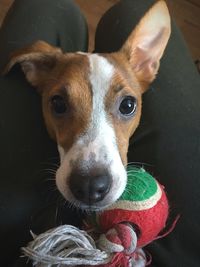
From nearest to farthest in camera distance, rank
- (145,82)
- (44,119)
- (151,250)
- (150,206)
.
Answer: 1. (150,206)
2. (151,250)
3. (44,119)
4. (145,82)

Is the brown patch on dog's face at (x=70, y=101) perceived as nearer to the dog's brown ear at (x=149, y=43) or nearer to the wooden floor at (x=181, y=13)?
the dog's brown ear at (x=149, y=43)

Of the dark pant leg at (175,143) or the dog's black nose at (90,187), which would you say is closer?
the dog's black nose at (90,187)

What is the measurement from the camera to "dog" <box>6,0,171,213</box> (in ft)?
3.60

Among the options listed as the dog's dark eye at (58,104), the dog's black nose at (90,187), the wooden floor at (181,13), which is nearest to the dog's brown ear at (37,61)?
the dog's dark eye at (58,104)

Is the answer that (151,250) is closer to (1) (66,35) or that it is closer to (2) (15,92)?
(2) (15,92)

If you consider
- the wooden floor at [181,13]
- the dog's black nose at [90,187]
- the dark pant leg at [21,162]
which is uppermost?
the dog's black nose at [90,187]

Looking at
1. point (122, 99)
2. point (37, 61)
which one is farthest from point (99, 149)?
point (37, 61)

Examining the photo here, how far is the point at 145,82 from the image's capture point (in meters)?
1.48

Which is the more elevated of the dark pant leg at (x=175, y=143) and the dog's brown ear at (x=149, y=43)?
the dog's brown ear at (x=149, y=43)

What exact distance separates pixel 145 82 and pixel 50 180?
48 centimetres

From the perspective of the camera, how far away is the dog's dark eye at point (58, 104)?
4.16 feet

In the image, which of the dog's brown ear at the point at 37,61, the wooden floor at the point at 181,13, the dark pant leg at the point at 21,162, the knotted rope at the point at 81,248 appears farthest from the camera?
the wooden floor at the point at 181,13

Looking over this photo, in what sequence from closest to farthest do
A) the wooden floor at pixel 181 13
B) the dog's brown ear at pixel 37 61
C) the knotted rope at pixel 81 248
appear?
the knotted rope at pixel 81 248, the dog's brown ear at pixel 37 61, the wooden floor at pixel 181 13

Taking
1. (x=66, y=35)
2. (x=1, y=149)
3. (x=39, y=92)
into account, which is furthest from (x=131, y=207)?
(x=66, y=35)
